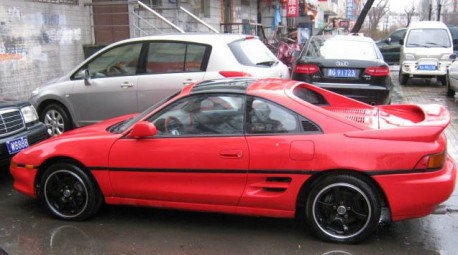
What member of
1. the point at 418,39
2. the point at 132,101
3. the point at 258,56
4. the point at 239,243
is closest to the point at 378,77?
the point at 258,56

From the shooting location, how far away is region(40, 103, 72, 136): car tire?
789cm

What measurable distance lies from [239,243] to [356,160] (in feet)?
3.92

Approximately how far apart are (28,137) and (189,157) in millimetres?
2632

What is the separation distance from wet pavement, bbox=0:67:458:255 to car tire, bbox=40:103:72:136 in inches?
110

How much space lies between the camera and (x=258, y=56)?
7289mm

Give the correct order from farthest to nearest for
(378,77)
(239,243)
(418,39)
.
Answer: (418,39)
(378,77)
(239,243)

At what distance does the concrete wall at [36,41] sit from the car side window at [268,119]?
7.72m

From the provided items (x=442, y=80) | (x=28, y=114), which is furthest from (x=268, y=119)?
(x=442, y=80)

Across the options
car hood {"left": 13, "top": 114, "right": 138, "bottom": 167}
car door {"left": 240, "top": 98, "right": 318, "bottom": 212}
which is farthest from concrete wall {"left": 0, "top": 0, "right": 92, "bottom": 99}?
car door {"left": 240, "top": 98, "right": 318, "bottom": 212}

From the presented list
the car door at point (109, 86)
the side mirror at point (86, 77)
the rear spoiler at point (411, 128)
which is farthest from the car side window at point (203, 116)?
the side mirror at point (86, 77)

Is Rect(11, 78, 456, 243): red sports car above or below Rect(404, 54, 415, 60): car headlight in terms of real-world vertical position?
below

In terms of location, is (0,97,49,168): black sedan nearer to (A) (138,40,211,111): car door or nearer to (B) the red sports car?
(B) the red sports car

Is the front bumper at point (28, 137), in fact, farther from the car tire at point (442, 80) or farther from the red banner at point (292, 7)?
the red banner at point (292, 7)

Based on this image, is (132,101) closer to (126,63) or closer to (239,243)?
(126,63)
